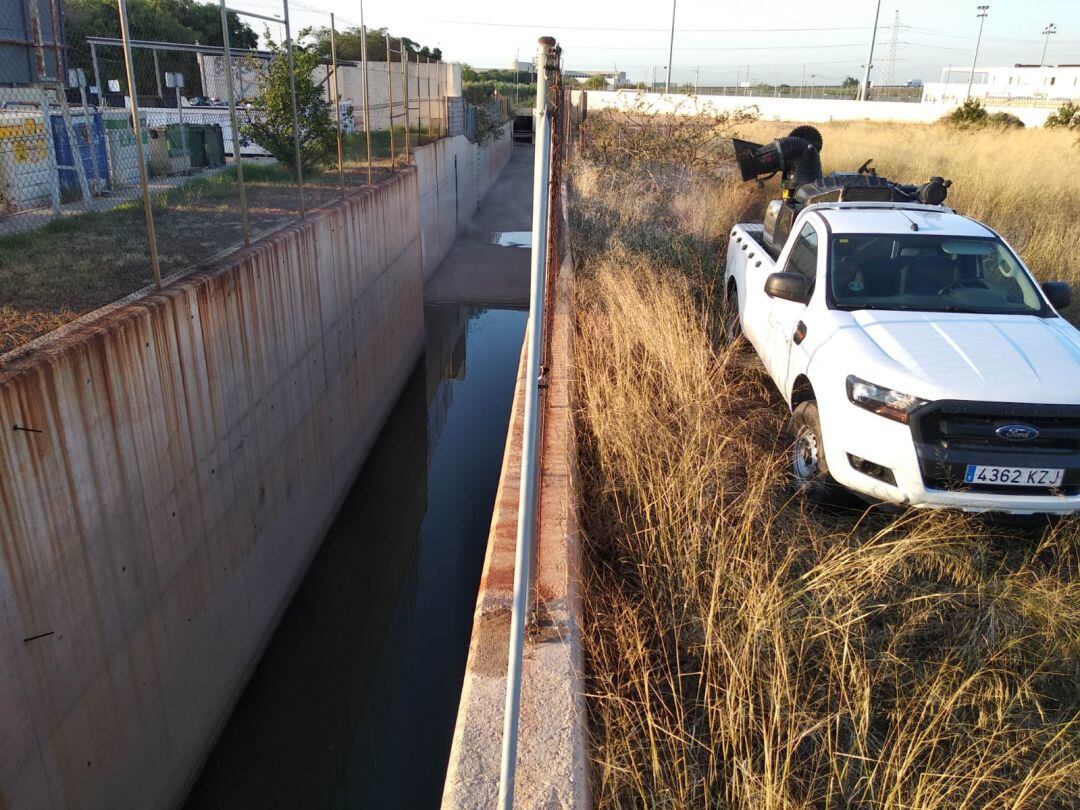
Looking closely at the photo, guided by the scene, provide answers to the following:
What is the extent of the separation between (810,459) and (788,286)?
1.28 meters

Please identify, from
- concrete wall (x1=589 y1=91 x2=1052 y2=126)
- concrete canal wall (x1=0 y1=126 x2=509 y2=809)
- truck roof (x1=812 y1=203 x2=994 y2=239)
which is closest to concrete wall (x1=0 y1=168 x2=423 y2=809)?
concrete canal wall (x1=0 y1=126 x2=509 y2=809)

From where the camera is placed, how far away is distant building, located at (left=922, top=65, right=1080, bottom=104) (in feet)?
172

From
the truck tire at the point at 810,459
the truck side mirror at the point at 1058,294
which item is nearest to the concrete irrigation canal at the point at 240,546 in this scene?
the truck tire at the point at 810,459

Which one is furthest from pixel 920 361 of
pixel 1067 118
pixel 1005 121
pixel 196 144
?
pixel 1005 121

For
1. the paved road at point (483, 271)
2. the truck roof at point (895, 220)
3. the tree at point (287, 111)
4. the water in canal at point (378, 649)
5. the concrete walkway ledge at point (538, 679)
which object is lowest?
the water in canal at point (378, 649)

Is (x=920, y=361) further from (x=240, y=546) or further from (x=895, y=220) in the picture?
(x=240, y=546)

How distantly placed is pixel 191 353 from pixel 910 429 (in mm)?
5029

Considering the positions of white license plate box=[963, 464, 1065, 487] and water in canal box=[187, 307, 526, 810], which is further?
water in canal box=[187, 307, 526, 810]

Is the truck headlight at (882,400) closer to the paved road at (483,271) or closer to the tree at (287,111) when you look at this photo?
the tree at (287,111)

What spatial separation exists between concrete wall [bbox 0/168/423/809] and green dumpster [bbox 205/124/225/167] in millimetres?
8648

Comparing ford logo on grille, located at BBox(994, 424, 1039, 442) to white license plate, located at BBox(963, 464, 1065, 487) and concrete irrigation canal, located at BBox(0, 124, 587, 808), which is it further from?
concrete irrigation canal, located at BBox(0, 124, 587, 808)

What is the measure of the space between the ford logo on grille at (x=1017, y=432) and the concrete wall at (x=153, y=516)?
5.22m

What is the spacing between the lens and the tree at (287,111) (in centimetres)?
1351

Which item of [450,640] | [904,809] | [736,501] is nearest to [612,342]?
[736,501]
